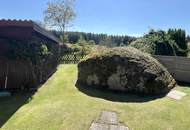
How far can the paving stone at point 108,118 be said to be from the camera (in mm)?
5248

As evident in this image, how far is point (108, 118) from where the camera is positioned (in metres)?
5.43

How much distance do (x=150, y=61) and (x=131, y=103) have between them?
8.51 ft

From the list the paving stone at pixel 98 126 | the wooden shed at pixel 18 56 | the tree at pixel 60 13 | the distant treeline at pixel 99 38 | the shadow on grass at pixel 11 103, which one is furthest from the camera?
the distant treeline at pixel 99 38

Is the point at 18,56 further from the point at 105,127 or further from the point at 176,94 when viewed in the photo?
the point at 176,94

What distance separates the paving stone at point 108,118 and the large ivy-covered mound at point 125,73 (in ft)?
7.91

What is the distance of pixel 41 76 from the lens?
31.6ft

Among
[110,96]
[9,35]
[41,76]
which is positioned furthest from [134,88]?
[9,35]

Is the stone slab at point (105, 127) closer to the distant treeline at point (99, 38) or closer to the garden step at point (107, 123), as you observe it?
the garden step at point (107, 123)

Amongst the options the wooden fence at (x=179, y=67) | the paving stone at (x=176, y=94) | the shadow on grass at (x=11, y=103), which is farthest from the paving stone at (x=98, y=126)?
the wooden fence at (x=179, y=67)

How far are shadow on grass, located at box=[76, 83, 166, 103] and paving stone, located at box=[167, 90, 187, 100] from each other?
30cm

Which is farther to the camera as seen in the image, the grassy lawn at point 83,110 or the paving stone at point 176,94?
the paving stone at point 176,94

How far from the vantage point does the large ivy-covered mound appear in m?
7.89

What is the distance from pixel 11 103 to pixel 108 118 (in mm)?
3430

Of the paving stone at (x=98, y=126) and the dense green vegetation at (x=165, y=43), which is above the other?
the dense green vegetation at (x=165, y=43)
